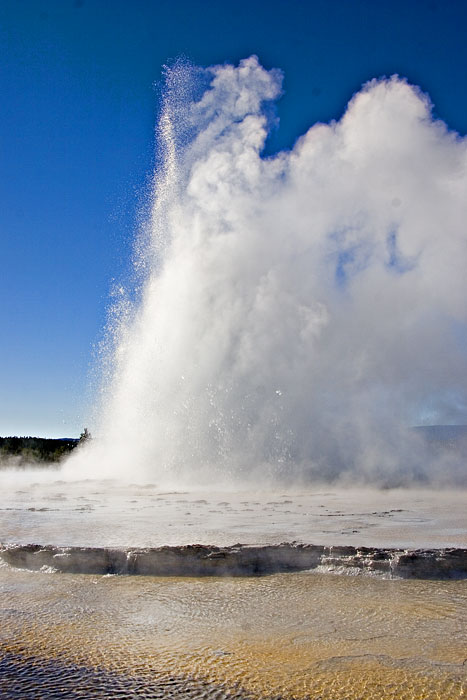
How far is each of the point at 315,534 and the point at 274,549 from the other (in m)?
0.87

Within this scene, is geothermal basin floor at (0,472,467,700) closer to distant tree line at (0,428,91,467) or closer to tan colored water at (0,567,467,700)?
tan colored water at (0,567,467,700)

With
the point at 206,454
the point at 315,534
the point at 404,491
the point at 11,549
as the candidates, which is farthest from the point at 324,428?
the point at 11,549

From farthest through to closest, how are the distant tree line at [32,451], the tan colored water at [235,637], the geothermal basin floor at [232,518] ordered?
the distant tree line at [32,451] < the geothermal basin floor at [232,518] < the tan colored water at [235,637]

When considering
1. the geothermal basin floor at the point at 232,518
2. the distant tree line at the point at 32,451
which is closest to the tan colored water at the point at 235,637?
the geothermal basin floor at the point at 232,518

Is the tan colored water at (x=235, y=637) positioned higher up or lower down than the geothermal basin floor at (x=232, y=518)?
lower down

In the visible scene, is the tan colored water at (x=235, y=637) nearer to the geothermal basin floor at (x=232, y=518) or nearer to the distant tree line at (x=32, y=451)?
the geothermal basin floor at (x=232, y=518)

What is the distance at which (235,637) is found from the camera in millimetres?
2852

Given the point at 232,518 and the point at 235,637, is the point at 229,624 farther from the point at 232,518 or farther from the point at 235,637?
the point at 232,518

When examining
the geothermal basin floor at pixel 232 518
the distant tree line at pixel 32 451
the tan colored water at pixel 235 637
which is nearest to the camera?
the tan colored water at pixel 235 637

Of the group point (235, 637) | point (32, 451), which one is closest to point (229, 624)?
point (235, 637)

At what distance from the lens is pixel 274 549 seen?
422 cm

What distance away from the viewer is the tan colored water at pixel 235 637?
231cm

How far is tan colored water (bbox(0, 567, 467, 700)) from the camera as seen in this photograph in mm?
2312

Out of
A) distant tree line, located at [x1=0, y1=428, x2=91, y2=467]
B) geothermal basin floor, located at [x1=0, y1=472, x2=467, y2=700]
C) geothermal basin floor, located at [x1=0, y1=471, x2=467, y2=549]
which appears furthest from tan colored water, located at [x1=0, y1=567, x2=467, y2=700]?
distant tree line, located at [x1=0, y1=428, x2=91, y2=467]
